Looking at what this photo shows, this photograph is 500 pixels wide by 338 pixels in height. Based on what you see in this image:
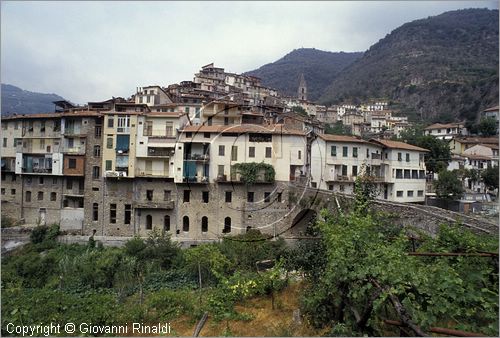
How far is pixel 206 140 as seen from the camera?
15125 millimetres

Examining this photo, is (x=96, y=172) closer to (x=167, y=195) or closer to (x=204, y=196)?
(x=167, y=195)

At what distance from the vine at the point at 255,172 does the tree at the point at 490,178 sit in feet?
47.5

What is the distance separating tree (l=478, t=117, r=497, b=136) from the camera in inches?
1121

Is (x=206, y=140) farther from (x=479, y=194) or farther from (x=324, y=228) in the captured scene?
(x=479, y=194)

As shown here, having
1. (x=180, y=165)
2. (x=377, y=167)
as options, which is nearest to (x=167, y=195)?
(x=180, y=165)

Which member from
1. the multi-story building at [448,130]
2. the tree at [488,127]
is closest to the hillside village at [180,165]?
the tree at [488,127]

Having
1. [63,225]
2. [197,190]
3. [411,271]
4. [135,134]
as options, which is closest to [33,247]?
[63,225]

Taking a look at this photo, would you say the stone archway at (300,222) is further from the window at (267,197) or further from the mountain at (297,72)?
the mountain at (297,72)

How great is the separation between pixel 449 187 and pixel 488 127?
48.9ft

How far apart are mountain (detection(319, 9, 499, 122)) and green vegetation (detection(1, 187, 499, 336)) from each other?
68.4ft

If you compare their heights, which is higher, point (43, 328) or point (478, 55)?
point (478, 55)

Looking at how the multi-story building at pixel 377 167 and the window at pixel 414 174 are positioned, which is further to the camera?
the window at pixel 414 174

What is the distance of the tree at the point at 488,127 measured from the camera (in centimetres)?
2848

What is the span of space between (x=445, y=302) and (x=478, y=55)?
7258cm
